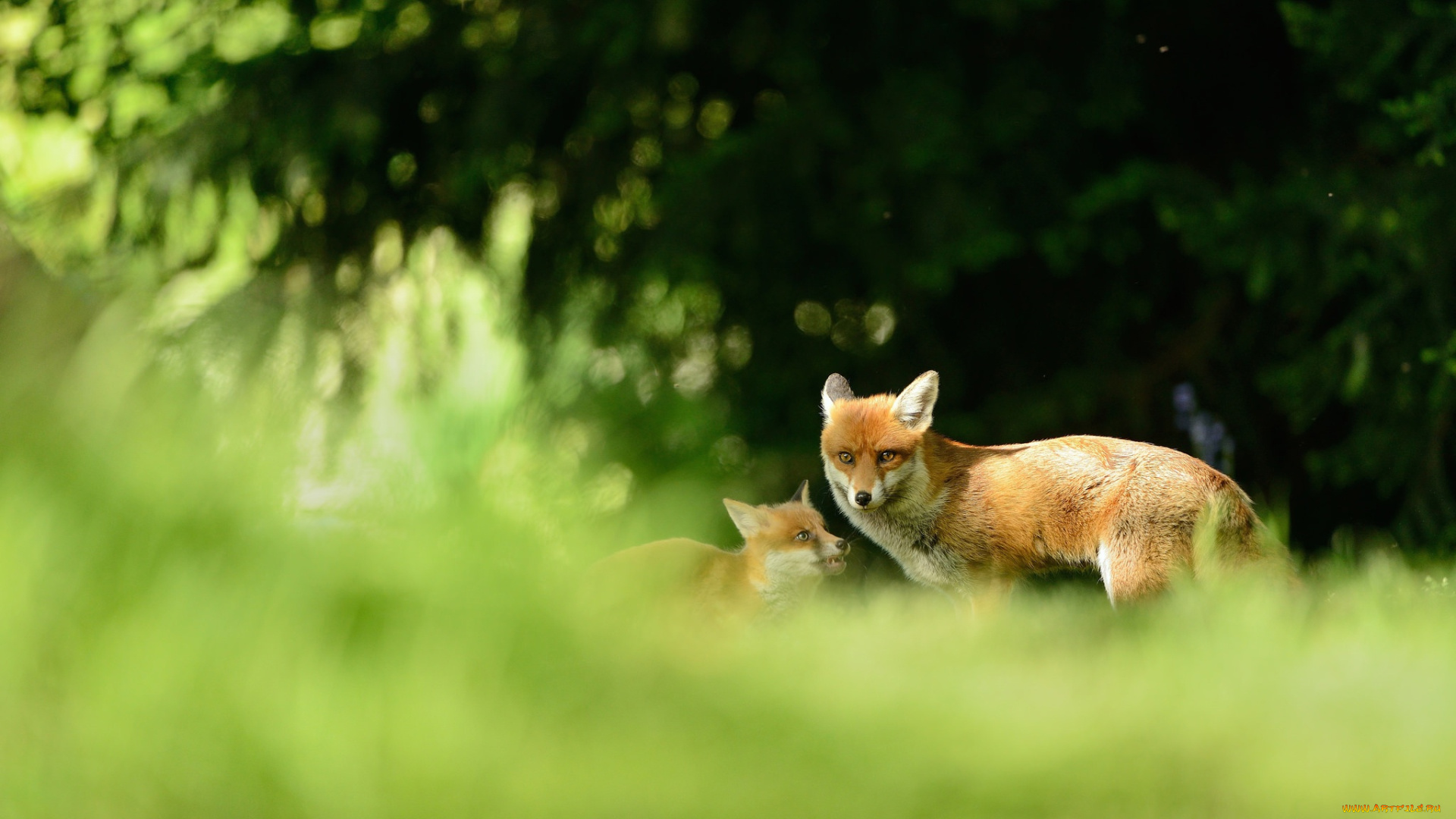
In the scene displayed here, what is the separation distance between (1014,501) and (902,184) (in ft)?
10.4

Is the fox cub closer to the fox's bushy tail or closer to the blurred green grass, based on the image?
the blurred green grass

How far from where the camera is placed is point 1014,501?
2717 millimetres

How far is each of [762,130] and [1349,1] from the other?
285cm

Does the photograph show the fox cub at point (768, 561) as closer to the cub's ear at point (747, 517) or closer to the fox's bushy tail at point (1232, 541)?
the cub's ear at point (747, 517)

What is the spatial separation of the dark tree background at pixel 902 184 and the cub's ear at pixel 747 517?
106 inches

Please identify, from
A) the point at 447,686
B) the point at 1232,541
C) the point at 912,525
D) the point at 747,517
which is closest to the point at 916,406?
the point at 912,525

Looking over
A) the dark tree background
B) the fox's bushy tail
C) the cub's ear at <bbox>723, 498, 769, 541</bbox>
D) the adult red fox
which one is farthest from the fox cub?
the dark tree background

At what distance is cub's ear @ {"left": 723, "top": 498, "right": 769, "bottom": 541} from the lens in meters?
2.47

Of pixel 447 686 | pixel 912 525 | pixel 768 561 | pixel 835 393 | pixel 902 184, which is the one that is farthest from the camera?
pixel 902 184

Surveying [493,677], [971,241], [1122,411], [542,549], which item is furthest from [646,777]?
[1122,411]

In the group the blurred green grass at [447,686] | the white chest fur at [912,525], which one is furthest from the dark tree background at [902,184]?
the blurred green grass at [447,686]

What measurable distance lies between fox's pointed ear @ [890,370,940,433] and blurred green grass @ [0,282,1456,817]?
692 mm

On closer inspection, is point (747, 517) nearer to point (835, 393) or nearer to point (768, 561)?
point (768, 561)

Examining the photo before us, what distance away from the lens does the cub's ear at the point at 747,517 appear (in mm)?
2471
